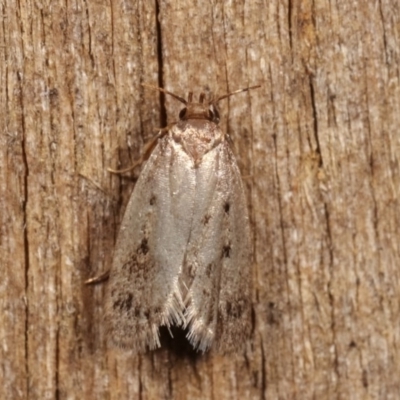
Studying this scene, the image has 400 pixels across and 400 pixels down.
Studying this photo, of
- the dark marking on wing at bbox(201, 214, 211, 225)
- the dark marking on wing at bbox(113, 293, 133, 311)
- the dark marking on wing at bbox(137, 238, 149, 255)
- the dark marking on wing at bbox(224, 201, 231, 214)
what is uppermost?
the dark marking on wing at bbox(224, 201, 231, 214)

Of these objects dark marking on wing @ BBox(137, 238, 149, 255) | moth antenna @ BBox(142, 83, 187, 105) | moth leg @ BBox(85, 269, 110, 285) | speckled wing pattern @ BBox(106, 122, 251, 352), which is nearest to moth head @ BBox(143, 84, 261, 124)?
moth antenna @ BBox(142, 83, 187, 105)

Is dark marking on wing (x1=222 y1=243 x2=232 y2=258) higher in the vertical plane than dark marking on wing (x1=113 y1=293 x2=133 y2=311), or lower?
higher

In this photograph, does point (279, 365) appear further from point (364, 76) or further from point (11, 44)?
point (11, 44)

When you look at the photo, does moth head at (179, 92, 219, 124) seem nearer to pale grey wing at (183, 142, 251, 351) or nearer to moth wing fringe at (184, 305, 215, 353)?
pale grey wing at (183, 142, 251, 351)

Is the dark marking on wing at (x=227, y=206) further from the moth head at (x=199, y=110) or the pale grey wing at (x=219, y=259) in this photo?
the moth head at (x=199, y=110)

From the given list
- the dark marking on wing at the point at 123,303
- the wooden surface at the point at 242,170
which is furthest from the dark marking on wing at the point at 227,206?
the dark marking on wing at the point at 123,303

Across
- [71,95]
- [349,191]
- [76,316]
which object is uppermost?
[71,95]

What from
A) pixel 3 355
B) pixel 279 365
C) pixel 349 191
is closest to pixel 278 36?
pixel 349 191
